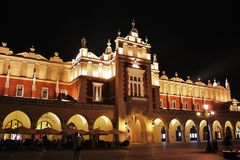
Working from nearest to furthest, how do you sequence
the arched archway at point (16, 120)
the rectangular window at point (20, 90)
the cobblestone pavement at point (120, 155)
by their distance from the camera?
the cobblestone pavement at point (120, 155)
the arched archway at point (16, 120)
the rectangular window at point (20, 90)

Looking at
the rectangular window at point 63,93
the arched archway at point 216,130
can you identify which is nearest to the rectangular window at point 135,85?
the rectangular window at point 63,93

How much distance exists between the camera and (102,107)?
37.3 m

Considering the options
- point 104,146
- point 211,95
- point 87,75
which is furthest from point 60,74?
point 211,95

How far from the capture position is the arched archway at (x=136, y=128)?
40.7 metres

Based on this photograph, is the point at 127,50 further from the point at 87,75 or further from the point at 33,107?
the point at 33,107

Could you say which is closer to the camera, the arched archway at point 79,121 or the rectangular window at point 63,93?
the arched archway at point 79,121

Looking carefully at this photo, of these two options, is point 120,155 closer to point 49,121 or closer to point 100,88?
point 49,121

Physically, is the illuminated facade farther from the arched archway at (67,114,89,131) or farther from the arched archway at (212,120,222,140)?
the arched archway at (212,120,222,140)

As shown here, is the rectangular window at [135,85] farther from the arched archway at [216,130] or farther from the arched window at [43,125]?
the arched archway at [216,130]

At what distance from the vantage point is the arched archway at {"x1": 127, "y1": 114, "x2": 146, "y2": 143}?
40734mm

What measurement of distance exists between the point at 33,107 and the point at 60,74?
1404 centimetres

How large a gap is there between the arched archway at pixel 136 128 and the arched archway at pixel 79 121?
791 cm

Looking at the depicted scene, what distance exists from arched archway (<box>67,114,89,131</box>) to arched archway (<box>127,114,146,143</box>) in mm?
7907

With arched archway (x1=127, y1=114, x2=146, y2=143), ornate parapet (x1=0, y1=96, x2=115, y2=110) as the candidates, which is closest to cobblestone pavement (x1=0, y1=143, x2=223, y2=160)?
ornate parapet (x1=0, y1=96, x2=115, y2=110)
